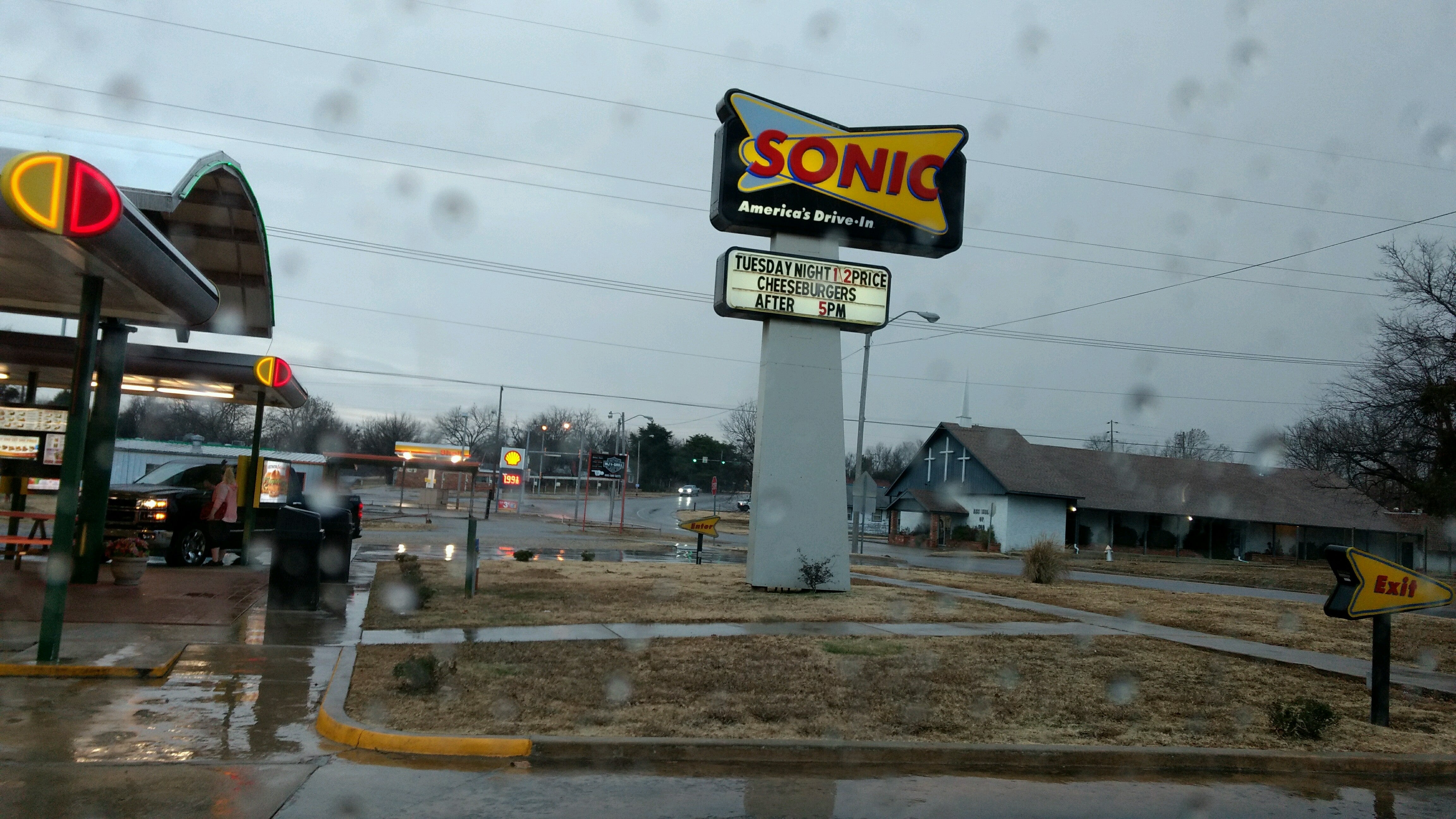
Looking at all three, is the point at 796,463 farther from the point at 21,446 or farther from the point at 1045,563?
the point at 21,446

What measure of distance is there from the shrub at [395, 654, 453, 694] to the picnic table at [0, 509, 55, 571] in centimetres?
713

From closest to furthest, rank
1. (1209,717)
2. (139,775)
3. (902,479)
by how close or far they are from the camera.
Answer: (139,775), (1209,717), (902,479)

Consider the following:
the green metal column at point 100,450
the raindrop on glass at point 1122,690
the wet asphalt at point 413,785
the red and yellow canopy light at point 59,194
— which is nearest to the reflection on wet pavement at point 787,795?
the wet asphalt at point 413,785

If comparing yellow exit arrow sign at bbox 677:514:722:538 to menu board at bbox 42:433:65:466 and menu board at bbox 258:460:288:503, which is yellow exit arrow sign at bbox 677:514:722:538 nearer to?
menu board at bbox 258:460:288:503

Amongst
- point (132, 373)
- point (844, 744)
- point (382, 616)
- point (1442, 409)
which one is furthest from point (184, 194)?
point (1442, 409)

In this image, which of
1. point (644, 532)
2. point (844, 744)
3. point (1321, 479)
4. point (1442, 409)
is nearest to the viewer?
point (844, 744)

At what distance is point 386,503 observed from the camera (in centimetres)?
6612

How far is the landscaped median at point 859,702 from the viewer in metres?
7.03

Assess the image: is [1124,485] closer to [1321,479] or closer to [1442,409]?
[1321,479]

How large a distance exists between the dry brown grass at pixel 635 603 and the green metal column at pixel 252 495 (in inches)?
90.9

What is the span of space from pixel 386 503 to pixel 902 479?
109ft

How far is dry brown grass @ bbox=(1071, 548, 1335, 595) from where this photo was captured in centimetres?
3181

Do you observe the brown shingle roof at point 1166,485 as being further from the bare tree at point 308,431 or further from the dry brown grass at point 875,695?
the bare tree at point 308,431

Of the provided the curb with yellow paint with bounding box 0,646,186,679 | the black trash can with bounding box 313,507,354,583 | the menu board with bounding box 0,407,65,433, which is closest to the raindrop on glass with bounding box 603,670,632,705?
the curb with yellow paint with bounding box 0,646,186,679
